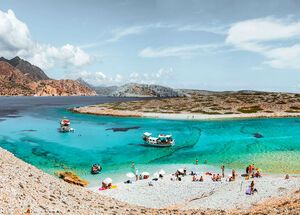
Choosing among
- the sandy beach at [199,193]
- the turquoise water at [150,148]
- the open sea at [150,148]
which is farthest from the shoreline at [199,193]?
the turquoise water at [150,148]

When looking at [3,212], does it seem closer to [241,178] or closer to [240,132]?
[241,178]

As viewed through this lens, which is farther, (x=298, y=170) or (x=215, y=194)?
(x=298, y=170)

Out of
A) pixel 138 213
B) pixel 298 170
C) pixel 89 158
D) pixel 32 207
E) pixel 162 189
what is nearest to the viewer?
pixel 32 207

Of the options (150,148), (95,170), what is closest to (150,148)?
(150,148)

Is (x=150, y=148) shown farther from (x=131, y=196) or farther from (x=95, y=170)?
(x=131, y=196)

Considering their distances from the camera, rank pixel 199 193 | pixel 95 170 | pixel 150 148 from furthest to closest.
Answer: pixel 150 148 < pixel 95 170 < pixel 199 193

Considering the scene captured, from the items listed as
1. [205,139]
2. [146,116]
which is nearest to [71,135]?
[205,139]

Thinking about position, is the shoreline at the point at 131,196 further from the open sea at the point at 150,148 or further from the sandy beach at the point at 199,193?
the open sea at the point at 150,148
